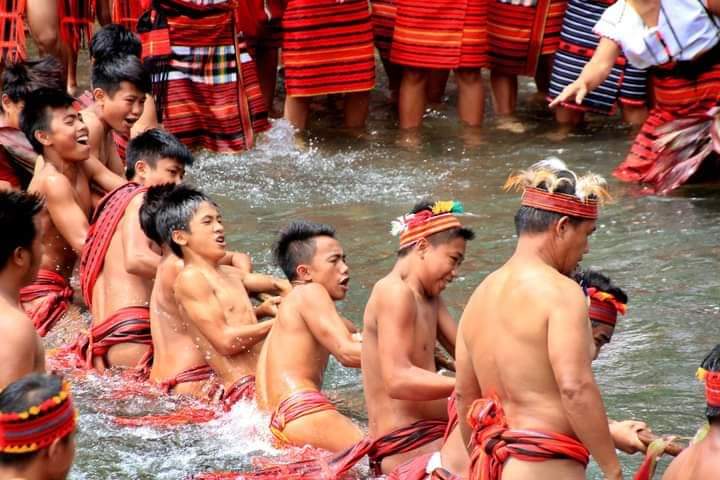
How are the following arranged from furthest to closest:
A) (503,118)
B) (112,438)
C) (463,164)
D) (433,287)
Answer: (503,118) → (463,164) → (112,438) → (433,287)

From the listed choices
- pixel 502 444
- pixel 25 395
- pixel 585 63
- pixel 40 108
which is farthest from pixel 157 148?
pixel 585 63

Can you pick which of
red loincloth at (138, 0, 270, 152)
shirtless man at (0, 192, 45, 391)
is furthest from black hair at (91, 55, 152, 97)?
shirtless man at (0, 192, 45, 391)

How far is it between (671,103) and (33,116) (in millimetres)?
3421

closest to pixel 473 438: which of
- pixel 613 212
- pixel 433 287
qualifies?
pixel 433 287

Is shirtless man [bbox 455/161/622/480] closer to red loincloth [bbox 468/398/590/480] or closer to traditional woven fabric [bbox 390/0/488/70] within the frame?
red loincloth [bbox 468/398/590/480]

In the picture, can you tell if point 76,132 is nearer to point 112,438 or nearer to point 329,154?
point 112,438

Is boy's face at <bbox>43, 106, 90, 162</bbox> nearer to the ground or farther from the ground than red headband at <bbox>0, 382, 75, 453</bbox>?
nearer to the ground

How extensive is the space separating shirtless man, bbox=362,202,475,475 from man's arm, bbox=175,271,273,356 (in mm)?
957

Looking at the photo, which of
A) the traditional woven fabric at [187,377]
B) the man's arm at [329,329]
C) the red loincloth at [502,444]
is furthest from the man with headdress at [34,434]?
the traditional woven fabric at [187,377]

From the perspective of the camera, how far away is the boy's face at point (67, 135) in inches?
261

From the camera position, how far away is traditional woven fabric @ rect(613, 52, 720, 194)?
788 cm

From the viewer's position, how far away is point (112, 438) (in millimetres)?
5680

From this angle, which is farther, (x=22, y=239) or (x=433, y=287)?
(x=433, y=287)

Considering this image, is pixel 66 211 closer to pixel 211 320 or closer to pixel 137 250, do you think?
pixel 137 250
